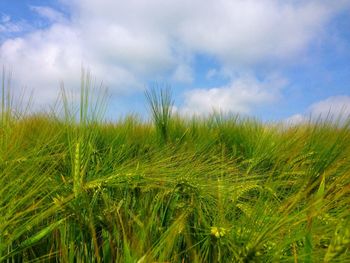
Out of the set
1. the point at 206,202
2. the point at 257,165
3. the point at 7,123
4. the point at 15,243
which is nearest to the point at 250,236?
the point at 206,202

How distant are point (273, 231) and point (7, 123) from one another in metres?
0.86

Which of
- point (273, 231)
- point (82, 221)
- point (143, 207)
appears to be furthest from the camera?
point (143, 207)

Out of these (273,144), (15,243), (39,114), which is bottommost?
(15,243)

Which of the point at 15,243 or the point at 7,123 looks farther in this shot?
the point at 7,123

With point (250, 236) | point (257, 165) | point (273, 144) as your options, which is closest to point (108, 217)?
point (250, 236)

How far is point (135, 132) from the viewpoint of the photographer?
8.75 feet

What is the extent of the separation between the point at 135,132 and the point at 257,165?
0.98 m

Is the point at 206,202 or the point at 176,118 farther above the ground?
the point at 176,118

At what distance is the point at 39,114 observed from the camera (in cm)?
257

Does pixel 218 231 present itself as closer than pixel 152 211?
Yes

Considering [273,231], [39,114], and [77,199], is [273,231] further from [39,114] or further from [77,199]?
[39,114]

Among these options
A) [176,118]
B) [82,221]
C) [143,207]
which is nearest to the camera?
[82,221]

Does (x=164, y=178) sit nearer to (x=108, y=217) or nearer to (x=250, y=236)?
(x=108, y=217)

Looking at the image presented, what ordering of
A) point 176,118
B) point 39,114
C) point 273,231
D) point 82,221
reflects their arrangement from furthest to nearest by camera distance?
point 176,118, point 39,114, point 82,221, point 273,231
